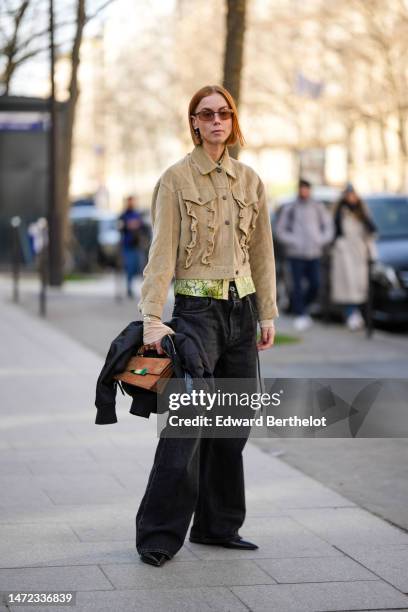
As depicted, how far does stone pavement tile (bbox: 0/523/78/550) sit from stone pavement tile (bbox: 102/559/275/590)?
0.50 meters

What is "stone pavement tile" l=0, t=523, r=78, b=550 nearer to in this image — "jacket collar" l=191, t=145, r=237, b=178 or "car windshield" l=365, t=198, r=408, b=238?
"jacket collar" l=191, t=145, r=237, b=178

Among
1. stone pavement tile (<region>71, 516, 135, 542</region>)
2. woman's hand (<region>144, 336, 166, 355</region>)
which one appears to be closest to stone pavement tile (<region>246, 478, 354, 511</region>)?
Answer: stone pavement tile (<region>71, 516, 135, 542</region>)

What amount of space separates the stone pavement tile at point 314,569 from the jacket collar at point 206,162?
1.55 m

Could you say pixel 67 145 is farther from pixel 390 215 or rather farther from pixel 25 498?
pixel 25 498

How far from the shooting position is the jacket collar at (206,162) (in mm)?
5176

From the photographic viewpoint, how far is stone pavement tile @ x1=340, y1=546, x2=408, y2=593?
4965 mm

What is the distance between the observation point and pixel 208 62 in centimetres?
4944

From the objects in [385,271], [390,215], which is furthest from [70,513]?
[390,215]

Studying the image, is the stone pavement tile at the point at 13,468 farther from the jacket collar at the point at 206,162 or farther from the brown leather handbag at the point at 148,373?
the jacket collar at the point at 206,162

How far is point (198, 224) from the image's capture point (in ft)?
16.9

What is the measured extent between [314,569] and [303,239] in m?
10.9

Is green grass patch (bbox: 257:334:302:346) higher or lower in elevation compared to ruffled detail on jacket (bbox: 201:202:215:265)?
lower

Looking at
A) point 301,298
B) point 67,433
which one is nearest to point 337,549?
point 67,433

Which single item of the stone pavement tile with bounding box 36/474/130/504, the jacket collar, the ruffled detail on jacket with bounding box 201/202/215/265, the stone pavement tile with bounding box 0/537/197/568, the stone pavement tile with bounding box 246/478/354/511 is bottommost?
the stone pavement tile with bounding box 36/474/130/504
